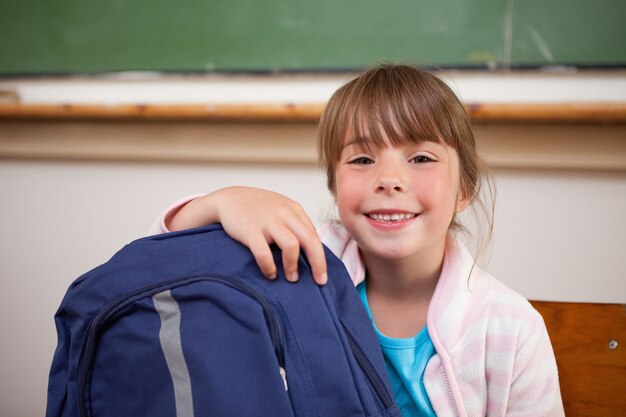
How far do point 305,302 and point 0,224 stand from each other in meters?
1.19

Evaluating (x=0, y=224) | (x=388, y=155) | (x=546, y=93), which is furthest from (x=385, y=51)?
(x=0, y=224)

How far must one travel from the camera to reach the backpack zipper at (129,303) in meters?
0.50

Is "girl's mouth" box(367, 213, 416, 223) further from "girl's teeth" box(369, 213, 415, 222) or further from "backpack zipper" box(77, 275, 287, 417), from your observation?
"backpack zipper" box(77, 275, 287, 417)

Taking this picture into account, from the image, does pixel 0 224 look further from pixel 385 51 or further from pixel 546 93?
pixel 546 93

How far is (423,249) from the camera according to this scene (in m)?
0.80

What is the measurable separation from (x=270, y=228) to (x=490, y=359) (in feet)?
1.22

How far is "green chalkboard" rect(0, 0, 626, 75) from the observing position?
1.03 meters

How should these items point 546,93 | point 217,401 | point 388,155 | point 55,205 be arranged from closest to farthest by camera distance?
1. point 217,401
2. point 388,155
3. point 546,93
4. point 55,205

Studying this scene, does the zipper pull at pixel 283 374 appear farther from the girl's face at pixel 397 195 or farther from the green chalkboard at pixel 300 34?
the green chalkboard at pixel 300 34

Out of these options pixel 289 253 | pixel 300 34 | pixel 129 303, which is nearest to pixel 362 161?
pixel 289 253

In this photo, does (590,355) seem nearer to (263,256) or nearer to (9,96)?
(263,256)

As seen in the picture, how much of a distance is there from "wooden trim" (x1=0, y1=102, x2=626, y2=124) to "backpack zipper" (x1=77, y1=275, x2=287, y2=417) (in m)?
0.62

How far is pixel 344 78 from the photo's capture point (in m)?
1.13

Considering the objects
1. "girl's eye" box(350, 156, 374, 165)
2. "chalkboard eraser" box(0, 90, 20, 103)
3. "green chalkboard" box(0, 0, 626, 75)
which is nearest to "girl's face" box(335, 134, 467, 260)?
"girl's eye" box(350, 156, 374, 165)
